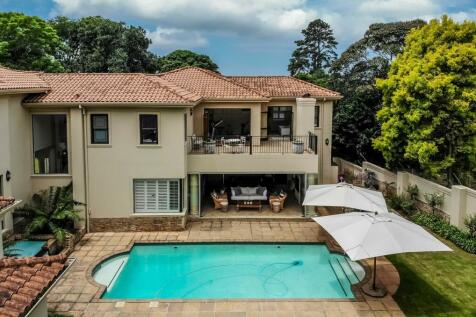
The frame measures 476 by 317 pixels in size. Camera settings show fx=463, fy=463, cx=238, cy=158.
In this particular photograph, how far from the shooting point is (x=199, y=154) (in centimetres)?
2316

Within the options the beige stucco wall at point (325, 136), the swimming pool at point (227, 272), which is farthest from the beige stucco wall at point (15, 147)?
the beige stucco wall at point (325, 136)

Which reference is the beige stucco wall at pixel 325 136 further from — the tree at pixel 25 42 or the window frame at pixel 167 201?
the tree at pixel 25 42

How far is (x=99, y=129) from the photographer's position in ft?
69.8

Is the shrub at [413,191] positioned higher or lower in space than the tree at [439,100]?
lower

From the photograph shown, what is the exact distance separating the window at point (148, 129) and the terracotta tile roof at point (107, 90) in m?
0.98

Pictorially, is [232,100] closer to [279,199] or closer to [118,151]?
[279,199]

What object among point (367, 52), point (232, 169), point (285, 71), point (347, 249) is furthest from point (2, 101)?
point (285, 71)

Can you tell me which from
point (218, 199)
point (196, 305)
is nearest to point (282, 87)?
point (218, 199)

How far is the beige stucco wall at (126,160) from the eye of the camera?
21172 mm

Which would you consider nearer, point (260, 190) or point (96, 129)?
point (96, 129)

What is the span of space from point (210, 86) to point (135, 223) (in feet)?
35.0

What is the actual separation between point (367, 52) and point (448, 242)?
19807mm

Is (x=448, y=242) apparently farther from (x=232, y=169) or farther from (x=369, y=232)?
(x=232, y=169)

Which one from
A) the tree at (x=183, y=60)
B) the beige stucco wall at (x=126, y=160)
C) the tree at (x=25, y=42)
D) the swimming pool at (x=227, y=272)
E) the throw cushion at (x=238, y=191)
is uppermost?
the tree at (x=183, y=60)
